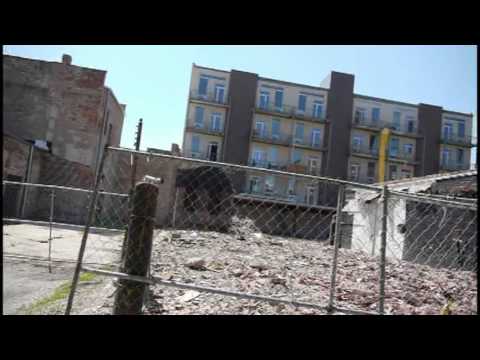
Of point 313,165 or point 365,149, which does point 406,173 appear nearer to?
point 365,149

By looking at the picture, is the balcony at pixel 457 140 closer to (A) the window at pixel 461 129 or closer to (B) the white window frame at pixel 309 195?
(A) the window at pixel 461 129

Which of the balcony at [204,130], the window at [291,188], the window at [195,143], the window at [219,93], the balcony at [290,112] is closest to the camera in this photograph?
the window at [291,188]

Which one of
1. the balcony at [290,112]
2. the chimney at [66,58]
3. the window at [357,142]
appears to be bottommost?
the chimney at [66,58]

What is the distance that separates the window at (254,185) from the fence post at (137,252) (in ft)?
108

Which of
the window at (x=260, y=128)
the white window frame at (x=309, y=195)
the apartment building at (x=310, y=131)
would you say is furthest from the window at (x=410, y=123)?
the window at (x=260, y=128)

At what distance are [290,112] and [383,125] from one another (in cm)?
1114

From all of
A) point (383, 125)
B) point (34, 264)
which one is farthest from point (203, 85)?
point (34, 264)

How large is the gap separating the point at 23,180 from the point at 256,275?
15497 mm

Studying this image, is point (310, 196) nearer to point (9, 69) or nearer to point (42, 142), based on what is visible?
point (42, 142)

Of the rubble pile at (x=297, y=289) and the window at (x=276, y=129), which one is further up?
the window at (x=276, y=129)

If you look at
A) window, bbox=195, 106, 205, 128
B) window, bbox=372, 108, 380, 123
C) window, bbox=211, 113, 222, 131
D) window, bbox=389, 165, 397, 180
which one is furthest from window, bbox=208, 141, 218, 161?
window, bbox=389, 165, 397, 180

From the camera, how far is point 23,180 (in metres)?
17.6

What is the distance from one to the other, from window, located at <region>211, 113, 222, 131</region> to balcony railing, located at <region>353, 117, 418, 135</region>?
50.0 feet

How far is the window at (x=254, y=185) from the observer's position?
36178mm
